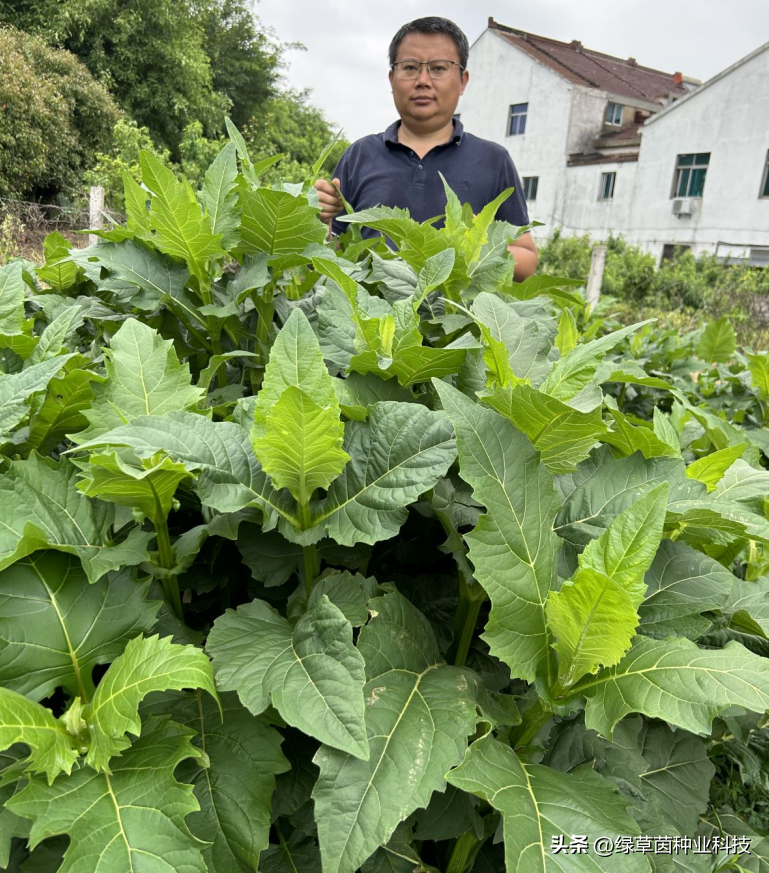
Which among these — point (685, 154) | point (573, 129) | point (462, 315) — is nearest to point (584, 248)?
point (685, 154)

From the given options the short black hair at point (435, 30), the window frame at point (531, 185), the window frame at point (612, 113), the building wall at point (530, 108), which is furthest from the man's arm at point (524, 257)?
the window frame at point (612, 113)

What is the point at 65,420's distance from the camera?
1.19 m

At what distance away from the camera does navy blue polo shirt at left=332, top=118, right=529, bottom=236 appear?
12.3 ft

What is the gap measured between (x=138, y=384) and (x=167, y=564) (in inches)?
12.8

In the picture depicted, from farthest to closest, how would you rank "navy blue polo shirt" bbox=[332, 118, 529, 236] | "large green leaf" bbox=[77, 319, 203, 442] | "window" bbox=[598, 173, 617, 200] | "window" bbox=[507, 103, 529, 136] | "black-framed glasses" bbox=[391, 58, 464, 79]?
"window" bbox=[507, 103, 529, 136], "window" bbox=[598, 173, 617, 200], "navy blue polo shirt" bbox=[332, 118, 529, 236], "black-framed glasses" bbox=[391, 58, 464, 79], "large green leaf" bbox=[77, 319, 203, 442]

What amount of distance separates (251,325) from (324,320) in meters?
→ 0.33

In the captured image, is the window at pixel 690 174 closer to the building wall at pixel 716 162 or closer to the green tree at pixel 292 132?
the building wall at pixel 716 162

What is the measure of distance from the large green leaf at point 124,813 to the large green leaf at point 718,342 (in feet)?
10.7

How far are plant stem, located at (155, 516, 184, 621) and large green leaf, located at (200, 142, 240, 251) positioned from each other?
2.19ft

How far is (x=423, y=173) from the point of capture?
152 inches

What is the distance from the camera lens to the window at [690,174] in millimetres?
23922

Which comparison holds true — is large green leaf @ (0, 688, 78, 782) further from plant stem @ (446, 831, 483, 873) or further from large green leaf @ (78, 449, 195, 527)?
plant stem @ (446, 831, 483, 873)

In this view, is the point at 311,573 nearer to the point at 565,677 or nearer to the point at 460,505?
the point at 460,505

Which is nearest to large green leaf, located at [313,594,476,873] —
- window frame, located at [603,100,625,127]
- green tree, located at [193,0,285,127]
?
window frame, located at [603,100,625,127]
